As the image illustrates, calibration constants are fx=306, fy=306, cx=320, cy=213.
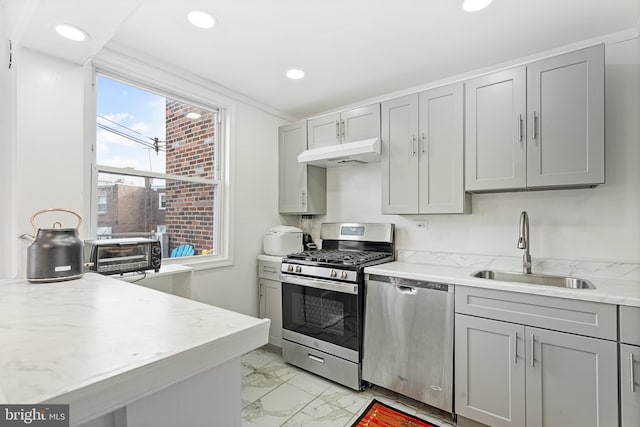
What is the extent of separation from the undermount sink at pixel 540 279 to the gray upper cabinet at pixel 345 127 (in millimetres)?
1396

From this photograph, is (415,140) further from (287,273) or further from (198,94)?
(198,94)

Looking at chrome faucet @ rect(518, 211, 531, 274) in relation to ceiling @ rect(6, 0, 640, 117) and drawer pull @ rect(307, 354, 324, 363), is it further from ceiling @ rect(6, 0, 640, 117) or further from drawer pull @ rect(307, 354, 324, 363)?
drawer pull @ rect(307, 354, 324, 363)

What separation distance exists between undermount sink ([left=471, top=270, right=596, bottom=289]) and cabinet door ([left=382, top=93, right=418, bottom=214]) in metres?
0.71

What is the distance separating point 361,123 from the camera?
2.72 metres

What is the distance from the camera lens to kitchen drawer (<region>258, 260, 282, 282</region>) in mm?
2930

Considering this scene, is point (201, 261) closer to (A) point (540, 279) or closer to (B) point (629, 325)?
(A) point (540, 279)

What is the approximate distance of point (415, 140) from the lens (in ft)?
7.91

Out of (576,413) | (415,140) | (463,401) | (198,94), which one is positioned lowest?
(463,401)

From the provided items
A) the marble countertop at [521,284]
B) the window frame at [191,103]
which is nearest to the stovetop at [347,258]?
the marble countertop at [521,284]

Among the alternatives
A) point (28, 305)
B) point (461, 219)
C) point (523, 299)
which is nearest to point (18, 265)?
point (28, 305)

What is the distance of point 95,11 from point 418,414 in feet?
9.31

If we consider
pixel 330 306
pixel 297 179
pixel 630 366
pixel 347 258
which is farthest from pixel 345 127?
pixel 630 366

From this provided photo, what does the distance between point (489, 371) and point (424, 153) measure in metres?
1.52

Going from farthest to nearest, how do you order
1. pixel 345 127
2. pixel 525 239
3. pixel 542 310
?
pixel 345 127 → pixel 525 239 → pixel 542 310
